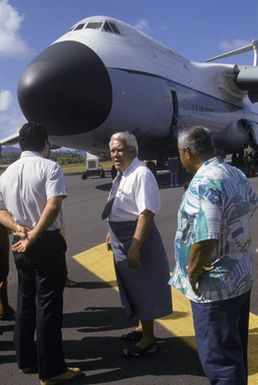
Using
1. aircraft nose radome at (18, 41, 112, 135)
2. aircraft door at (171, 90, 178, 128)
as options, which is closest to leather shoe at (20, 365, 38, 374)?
aircraft nose radome at (18, 41, 112, 135)

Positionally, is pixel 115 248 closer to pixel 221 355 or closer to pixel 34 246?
pixel 34 246

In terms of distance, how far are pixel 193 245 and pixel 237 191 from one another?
395mm

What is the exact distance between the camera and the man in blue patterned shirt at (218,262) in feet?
8.33

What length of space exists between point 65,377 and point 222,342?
4.62ft

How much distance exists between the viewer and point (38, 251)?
133 inches

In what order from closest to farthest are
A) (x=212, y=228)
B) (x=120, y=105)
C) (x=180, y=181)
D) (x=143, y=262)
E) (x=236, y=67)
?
(x=212, y=228) < (x=143, y=262) < (x=120, y=105) < (x=180, y=181) < (x=236, y=67)

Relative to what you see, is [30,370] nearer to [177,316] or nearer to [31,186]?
[31,186]

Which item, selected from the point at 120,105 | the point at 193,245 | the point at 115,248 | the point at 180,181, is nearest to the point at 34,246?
the point at 115,248

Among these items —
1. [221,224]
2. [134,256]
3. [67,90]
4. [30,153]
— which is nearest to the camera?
[221,224]

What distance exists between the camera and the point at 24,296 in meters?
3.49

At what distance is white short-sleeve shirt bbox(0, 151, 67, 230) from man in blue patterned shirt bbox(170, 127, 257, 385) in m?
1.12

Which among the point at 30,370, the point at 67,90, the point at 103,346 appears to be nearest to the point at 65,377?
the point at 30,370

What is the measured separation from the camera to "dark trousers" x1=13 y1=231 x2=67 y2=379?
3.35m

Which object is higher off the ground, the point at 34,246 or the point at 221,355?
the point at 34,246
